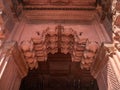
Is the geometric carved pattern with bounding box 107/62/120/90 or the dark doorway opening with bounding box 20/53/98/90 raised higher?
the geometric carved pattern with bounding box 107/62/120/90

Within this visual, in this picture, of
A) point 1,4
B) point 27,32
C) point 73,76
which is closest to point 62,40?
point 27,32

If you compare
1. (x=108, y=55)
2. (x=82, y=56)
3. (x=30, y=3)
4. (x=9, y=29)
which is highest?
(x=30, y=3)

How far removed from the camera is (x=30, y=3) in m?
4.93

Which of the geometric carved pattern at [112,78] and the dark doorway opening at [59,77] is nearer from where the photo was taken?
the geometric carved pattern at [112,78]

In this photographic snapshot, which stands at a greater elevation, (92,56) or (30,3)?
(30,3)

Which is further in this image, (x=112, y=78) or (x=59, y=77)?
(x=59, y=77)

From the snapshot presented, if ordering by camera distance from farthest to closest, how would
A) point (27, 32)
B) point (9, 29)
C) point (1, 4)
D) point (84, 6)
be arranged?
1. point (84, 6)
2. point (27, 32)
3. point (9, 29)
4. point (1, 4)

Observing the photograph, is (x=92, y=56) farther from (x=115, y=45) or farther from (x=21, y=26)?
(x=21, y=26)

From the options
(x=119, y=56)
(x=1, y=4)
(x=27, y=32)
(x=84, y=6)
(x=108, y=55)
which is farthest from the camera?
(x=84, y=6)

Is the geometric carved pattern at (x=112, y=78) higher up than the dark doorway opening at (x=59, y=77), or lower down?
higher up

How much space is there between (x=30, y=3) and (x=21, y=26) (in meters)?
0.60

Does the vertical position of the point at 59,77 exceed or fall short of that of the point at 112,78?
it falls short

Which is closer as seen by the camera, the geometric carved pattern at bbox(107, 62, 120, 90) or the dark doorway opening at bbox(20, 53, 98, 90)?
the geometric carved pattern at bbox(107, 62, 120, 90)

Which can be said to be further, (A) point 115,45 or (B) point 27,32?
(B) point 27,32
